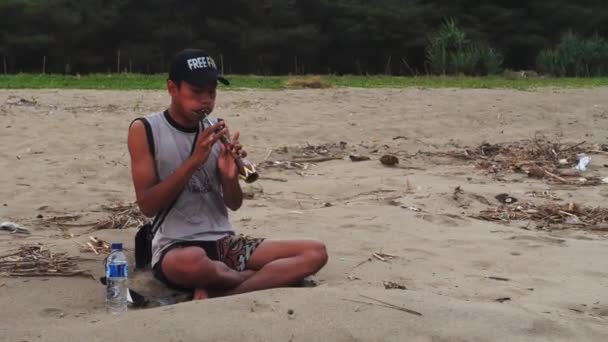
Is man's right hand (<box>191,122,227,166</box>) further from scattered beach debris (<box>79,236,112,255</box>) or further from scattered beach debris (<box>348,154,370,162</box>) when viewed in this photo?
scattered beach debris (<box>348,154,370,162</box>)

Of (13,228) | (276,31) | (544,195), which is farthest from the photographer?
(276,31)

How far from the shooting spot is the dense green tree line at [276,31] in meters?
23.9

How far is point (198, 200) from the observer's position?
3.79 metres

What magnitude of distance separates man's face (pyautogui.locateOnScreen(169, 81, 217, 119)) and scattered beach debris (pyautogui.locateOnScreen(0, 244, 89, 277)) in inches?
35.4

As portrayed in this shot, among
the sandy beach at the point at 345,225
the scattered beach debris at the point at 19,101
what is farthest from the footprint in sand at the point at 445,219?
the scattered beach debris at the point at 19,101

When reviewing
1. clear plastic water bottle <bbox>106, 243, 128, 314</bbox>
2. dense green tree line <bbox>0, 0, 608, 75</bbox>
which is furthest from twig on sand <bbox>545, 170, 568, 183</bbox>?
dense green tree line <bbox>0, 0, 608, 75</bbox>

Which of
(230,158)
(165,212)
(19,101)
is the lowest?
(19,101)

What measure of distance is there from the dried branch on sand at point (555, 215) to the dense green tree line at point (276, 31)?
59.3 feet

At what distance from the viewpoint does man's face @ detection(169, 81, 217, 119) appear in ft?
12.0

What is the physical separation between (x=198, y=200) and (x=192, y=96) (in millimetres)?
456

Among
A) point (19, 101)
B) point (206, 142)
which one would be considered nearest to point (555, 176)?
point (206, 142)

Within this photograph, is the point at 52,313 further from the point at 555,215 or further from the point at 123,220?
the point at 555,215

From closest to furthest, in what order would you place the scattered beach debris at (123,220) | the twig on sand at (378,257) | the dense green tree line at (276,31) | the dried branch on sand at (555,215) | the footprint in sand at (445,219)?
the twig on sand at (378,257)
the scattered beach debris at (123,220)
the footprint in sand at (445,219)
the dried branch on sand at (555,215)
the dense green tree line at (276,31)

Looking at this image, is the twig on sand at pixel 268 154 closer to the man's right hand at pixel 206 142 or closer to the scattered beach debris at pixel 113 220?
the scattered beach debris at pixel 113 220
